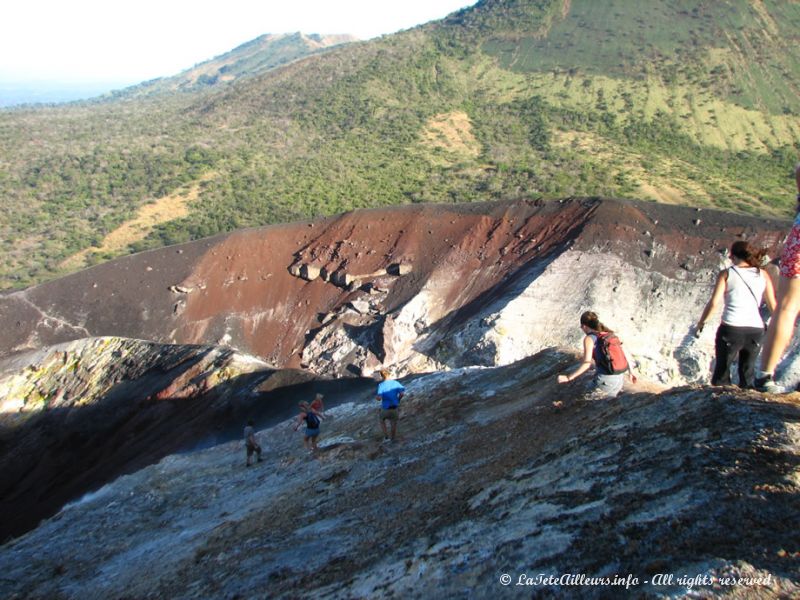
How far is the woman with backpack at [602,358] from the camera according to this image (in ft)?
25.7

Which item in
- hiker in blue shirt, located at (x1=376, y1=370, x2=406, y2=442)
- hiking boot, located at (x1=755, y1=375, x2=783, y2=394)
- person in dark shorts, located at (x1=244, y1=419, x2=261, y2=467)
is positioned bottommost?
person in dark shorts, located at (x1=244, y1=419, x2=261, y2=467)

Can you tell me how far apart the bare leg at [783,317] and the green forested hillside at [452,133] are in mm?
43065

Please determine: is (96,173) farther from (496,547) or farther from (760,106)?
(760,106)

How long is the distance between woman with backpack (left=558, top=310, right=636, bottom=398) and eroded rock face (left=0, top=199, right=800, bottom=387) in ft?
42.8

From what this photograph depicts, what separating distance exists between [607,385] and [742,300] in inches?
93.6

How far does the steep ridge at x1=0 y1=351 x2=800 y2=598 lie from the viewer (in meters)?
5.09

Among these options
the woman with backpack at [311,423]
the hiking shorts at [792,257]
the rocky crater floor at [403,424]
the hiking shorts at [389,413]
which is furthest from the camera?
the woman with backpack at [311,423]

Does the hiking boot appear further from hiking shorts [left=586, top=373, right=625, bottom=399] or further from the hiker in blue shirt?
the hiker in blue shirt

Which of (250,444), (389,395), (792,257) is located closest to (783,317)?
(792,257)

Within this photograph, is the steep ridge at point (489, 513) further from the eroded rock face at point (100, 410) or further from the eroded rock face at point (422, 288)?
Result: the eroded rock face at point (422, 288)

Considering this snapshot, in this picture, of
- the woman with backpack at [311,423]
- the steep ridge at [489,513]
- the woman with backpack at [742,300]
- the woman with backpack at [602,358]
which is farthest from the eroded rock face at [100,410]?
the woman with backpack at [742,300]

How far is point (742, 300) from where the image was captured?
673 cm

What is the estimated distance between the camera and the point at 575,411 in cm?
895

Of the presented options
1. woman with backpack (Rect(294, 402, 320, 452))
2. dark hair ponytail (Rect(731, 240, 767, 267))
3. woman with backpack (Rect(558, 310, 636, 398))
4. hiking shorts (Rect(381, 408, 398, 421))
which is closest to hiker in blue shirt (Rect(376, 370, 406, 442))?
hiking shorts (Rect(381, 408, 398, 421))
